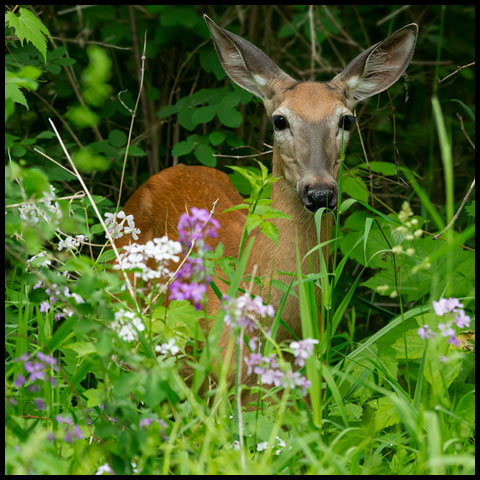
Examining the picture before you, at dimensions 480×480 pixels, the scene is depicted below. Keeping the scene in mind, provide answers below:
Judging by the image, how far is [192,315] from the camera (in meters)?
2.60

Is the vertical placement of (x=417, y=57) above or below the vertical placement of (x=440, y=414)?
above

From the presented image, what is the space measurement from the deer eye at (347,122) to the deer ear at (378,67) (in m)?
0.33

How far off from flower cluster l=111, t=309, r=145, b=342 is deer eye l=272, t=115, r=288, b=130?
147 cm

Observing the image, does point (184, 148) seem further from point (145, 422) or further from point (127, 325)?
point (145, 422)

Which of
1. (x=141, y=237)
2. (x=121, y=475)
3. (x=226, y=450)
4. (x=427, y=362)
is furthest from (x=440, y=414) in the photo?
(x=141, y=237)

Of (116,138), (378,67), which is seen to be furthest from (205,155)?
(378,67)

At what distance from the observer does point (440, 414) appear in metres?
2.33

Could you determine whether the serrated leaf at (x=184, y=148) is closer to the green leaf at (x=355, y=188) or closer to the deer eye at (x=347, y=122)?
the green leaf at (x=355, y=188)

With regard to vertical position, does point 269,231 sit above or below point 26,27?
below

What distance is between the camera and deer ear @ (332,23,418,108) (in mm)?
3873

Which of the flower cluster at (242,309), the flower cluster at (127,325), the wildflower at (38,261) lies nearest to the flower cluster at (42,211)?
the wildflower at (38,261)

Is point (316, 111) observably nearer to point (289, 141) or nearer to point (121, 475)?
point (289, 141)

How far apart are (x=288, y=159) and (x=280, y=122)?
0.19 meters

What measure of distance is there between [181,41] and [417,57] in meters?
2.28
